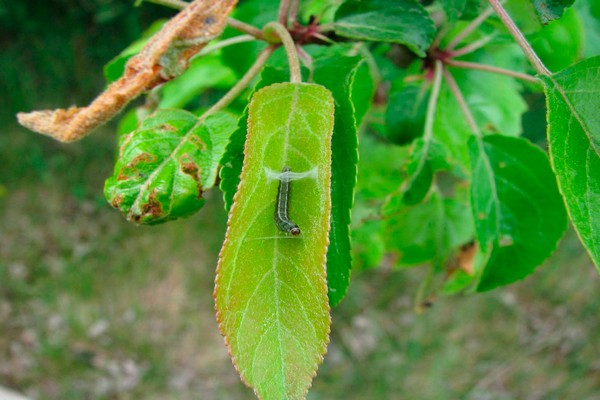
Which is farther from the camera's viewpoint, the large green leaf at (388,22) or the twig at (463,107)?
the twig at (463,107)

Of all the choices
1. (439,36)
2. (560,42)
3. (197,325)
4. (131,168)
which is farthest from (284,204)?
(197,325)

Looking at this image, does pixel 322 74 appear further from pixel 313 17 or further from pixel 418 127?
pixel 418 127

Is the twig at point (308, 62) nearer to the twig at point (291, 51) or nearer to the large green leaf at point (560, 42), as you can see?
the twig at point (291, 51)

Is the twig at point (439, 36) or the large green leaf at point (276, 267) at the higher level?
the twig at point (439, 36)

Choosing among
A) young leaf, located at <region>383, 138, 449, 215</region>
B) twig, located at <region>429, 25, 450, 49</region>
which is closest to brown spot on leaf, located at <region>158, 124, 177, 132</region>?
young leaf, located at <region>383, 138, 449, 215</region>

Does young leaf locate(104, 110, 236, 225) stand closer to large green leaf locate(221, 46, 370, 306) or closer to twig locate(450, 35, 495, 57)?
large green leaf locate(221, 46, 370, 306)

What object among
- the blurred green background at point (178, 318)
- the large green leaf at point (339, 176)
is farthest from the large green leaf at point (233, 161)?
the blurred green background at point (178, 318)
